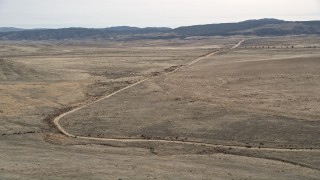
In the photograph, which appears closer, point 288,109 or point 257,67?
point 288,109

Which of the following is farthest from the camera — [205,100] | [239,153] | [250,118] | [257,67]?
A: [257,67]

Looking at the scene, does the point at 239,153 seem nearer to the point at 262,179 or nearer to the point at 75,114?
the point at 262,179

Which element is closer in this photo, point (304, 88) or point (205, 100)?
point (205, 100)

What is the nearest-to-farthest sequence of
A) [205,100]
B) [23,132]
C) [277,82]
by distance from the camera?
[23,132] < [205,100] < [277,82]

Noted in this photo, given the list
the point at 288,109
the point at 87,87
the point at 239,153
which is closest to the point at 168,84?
the point at 87,87

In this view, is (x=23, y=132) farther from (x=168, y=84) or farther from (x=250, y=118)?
(x=168, y=84)

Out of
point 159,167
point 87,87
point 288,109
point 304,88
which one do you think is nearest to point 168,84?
point 87,87

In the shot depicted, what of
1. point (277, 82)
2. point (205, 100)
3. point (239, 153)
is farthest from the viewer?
point (277, 82)
